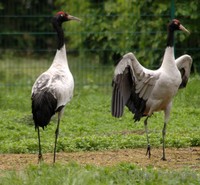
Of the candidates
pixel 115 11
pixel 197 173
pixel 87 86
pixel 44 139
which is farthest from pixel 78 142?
pixel 115 11

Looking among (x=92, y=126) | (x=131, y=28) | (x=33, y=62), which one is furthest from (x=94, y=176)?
(x=33, y=62)

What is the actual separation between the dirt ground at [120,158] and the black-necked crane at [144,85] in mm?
208

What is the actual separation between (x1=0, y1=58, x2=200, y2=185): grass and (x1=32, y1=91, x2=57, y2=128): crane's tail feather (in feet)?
3.13

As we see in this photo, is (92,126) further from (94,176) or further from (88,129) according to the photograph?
(94,176)

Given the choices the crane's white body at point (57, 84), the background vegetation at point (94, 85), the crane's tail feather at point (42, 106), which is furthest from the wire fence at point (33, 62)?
the crane's tail feather at point (42, 106)

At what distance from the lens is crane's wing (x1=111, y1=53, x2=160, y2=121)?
9781 mm

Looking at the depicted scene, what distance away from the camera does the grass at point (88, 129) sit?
293 inches

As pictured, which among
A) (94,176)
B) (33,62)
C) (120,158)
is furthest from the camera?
(33,62)

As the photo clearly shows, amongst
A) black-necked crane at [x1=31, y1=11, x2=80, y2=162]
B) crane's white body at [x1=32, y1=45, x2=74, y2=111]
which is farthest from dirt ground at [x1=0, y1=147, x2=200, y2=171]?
crane's white body at [x1=32, y1=45, x2=74, y2=111]

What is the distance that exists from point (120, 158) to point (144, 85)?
44.4 inches

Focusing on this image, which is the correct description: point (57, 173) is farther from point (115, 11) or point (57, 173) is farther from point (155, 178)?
point (115, 11)

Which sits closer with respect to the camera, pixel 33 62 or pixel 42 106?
pixel 42 106

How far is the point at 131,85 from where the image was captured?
397 inches

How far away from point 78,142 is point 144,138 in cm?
102
